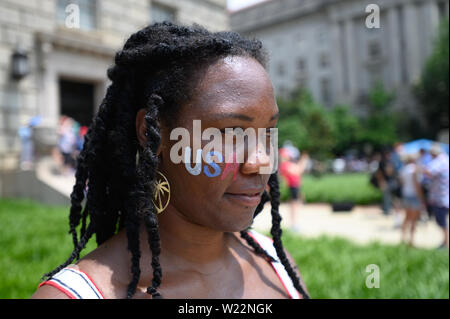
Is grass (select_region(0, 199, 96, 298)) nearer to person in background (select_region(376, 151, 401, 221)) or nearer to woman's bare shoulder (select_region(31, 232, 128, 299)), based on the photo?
woman's bare shoulder (select_region(31, 232, 128, 299))

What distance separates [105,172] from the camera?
169cm

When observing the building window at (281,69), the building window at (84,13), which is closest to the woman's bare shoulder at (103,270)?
the building window at (84,13)

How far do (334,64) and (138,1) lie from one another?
38.4m

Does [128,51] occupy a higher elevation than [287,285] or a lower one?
higher

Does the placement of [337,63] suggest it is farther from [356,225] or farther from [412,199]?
[412,199]

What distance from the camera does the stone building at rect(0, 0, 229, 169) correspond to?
10.6 metres

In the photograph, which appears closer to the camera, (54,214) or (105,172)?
(105,172)

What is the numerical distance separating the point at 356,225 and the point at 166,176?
386 inches

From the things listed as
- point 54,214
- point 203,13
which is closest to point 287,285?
point 54,214

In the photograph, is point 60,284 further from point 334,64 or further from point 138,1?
point 334,64

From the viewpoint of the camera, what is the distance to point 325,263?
436 cm

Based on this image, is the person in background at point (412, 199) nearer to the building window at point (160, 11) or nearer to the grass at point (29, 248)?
the grass at point (29, 248)

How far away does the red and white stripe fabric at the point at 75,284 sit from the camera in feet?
4.26

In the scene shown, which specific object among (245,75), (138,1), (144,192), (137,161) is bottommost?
(144,192)
